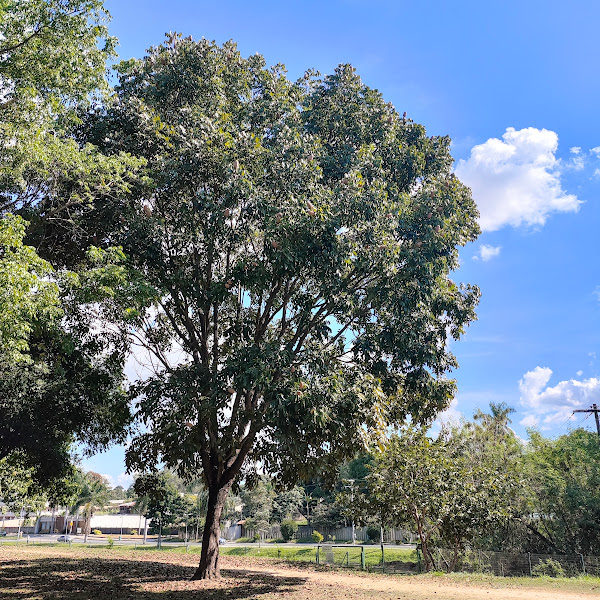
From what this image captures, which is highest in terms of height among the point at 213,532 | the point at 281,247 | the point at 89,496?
the point at 281,247

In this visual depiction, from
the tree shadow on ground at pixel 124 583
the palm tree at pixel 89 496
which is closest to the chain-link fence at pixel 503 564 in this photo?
the tree shadow on ground at pixel 124 583

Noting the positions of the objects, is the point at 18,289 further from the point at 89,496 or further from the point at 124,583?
the point at 89,496

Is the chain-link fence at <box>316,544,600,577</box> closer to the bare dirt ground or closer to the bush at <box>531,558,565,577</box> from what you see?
the bush at <box>531,558,565,577</box>

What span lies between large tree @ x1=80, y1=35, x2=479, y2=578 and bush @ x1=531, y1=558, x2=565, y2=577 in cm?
1189

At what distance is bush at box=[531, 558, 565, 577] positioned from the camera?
2106 centimetres

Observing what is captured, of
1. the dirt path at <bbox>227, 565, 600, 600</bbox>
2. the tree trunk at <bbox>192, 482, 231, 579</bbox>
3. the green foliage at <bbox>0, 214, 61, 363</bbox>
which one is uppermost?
the green foliage at <bbox>0, 214, 61, 363</bbox>

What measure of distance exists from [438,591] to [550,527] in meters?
13.6

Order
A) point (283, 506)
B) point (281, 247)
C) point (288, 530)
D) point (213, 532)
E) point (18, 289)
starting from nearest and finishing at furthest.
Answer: point (18, 289)
point (281, 247)
point (213, 532)
point (288, 530)
point (283, 506)

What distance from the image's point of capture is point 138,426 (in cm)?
1627

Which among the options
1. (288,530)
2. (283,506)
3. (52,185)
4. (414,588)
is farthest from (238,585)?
(283,506)

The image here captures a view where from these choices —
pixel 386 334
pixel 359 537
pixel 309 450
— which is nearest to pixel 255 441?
pixel 309 450

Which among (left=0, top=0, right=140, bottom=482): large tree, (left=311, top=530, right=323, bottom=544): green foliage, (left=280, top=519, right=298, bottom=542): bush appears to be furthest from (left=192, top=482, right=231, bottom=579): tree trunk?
(left=280, top=519, right=298, bottom=542): bush

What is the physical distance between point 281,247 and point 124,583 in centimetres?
1101

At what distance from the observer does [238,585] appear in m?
14.6
